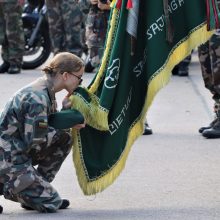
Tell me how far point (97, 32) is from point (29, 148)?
3634mm

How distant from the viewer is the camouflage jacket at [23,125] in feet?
19.3

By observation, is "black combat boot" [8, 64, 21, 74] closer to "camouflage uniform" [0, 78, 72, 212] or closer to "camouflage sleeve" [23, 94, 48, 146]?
"camouflage uniform" [0, 78, 72, 212]

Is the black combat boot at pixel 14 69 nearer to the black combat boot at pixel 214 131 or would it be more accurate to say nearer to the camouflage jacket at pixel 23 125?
the black combat boot at pixel 214 131

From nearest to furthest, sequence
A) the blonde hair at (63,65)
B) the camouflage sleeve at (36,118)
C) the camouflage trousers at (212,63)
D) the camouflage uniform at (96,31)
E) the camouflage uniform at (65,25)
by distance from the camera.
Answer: the camouflage sleeve at (36,118), the blonde hair at (63,65), the camouflage trousers at (212,63), the camouflage uniform at (96,31), the camouflage uniform at (65,25)

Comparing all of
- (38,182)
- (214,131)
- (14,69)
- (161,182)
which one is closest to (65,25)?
(14,69)

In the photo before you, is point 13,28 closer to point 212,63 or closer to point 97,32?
point 97,32

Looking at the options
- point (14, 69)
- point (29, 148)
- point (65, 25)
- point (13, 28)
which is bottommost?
point (14, 69)

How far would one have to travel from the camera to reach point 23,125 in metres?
5.98

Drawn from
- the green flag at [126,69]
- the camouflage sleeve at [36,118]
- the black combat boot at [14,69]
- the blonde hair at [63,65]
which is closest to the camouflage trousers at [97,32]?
the green flag at [126,69]

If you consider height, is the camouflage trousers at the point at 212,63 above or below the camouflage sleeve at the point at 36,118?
below

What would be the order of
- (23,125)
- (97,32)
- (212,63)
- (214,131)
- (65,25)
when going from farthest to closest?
(65,25), (97,32), (214,131), (212,63), (23,125)

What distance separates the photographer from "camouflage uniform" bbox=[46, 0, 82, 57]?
13000mm

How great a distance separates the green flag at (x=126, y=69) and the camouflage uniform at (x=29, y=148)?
7.6 inches

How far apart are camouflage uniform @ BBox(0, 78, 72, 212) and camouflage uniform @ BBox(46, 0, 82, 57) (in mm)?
6937
